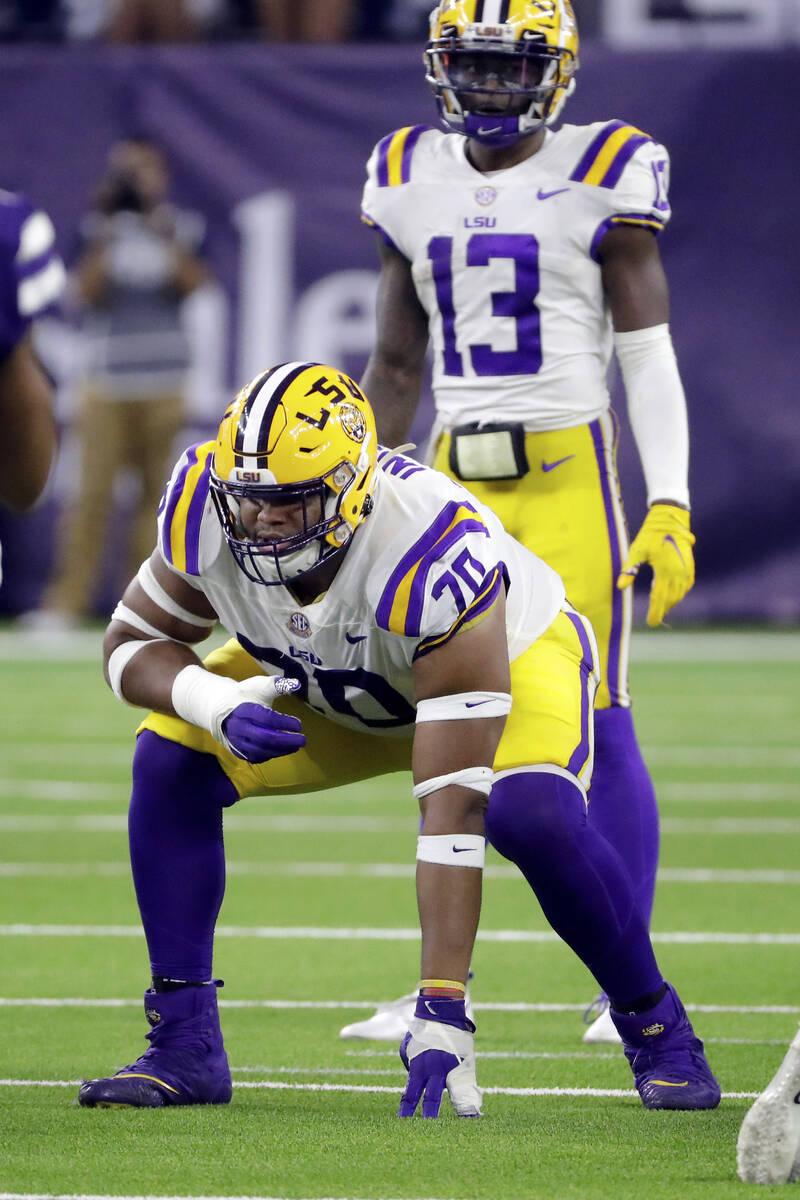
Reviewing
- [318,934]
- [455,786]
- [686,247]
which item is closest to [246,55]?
[686,247]

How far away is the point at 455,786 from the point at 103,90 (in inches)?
365

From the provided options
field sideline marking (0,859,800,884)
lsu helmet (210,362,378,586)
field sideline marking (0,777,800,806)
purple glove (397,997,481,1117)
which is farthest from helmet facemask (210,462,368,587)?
field sideline marking (0,777,800,806)

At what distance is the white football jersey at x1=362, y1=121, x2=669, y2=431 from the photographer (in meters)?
4.01

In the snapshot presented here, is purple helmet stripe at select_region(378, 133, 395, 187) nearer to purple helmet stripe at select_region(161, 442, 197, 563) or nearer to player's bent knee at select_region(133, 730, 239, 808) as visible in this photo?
purple helmet stripe at select_region(161, 442, 197, 563)

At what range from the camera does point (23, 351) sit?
9.36ft

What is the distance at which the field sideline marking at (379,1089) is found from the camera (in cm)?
329

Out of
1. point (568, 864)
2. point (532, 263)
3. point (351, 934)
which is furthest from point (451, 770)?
point (351, 934)

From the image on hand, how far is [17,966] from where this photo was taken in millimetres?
4410

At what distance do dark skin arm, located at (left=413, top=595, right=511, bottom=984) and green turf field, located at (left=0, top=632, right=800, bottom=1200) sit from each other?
9.8 inches

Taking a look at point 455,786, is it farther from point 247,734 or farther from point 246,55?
point 246,55

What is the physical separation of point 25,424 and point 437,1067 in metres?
1.04

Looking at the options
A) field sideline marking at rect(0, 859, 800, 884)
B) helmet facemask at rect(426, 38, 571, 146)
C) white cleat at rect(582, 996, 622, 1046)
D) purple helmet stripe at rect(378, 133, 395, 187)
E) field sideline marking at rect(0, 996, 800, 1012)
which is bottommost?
field sideline marking at rect(0, 859, 800, 884)

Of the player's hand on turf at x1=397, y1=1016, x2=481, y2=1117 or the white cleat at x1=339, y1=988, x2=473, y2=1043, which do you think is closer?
the player's hand on turf at x1=397, y1=1016, x2=481, y2=1117

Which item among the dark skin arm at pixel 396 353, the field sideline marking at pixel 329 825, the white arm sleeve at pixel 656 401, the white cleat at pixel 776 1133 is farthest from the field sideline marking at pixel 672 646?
the white cleat at pixel 776 1133
